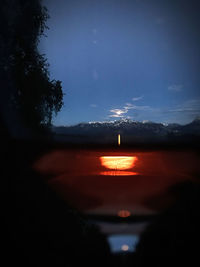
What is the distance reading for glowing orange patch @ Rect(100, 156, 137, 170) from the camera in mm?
3266

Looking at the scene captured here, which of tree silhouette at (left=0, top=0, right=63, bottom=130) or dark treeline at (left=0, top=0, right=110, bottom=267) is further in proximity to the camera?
tree silhouette at (left=0, top=0, right=63, bottom=130)

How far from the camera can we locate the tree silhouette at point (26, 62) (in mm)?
9453

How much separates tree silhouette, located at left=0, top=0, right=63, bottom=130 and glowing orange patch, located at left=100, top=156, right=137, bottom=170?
6.93 metres

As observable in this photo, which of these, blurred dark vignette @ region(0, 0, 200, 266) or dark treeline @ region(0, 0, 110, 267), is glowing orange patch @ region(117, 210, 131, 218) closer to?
blurred dark vignette @ region(0, 0, 200, 266)

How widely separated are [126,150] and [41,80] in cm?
763

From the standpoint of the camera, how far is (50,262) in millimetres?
2627

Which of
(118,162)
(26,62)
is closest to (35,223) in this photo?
(118,162)

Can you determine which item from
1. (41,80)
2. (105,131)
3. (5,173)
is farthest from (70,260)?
(41,80)

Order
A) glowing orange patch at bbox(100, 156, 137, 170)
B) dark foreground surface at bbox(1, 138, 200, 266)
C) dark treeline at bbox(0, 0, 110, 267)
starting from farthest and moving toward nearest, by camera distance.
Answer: glowing orange patch at bbox(100, 156, 137, 170) → dark foreground surface at bbox(1, 138, 200, 266) → dark treeline at bbox(0, 0, 110, 267)

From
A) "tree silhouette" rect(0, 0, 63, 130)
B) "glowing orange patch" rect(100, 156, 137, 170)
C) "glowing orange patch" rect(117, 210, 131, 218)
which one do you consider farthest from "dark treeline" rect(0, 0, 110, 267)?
"tree silhouette" rect(0, 0, 63, 130)

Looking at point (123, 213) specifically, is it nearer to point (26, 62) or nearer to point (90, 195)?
point (90, 195)

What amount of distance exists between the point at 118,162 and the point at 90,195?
64 cm

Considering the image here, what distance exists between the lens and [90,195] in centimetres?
358

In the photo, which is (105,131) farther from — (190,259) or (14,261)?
(14,261)
